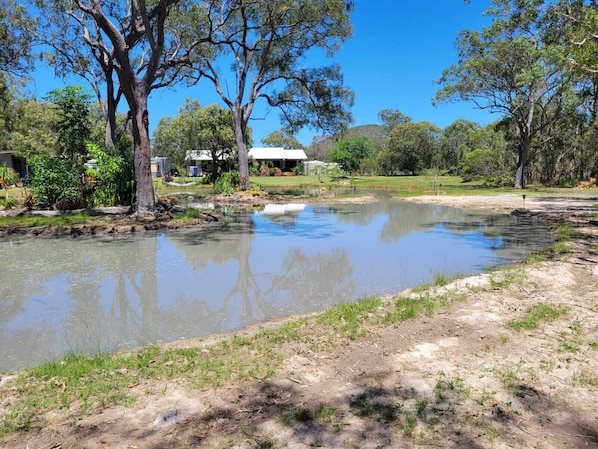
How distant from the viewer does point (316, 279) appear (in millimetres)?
7598

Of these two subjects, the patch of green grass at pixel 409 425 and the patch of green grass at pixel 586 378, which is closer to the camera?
the patch of green grass at pixel 409 425

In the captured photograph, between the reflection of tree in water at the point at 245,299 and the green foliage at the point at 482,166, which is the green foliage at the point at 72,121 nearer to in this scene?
the reflection of tree in water at the point at 245,299

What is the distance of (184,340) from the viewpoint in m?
4.70

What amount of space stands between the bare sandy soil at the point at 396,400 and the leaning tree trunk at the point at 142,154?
11.8m

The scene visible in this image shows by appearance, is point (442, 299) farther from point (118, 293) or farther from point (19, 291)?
point (19, 291)

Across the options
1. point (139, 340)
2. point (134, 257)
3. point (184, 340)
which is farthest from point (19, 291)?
point (184, 340)

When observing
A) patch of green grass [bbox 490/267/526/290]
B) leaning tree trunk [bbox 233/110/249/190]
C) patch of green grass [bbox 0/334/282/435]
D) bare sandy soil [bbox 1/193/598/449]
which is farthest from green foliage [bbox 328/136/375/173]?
patch of green grass [bbox 0/334/282/435]

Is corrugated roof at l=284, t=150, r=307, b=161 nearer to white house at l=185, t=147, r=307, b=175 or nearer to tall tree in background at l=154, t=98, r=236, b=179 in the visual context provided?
white house at l=185, t=147, r=307, b=175

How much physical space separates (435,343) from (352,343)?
2.63ft

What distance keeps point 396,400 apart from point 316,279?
448 centimetres

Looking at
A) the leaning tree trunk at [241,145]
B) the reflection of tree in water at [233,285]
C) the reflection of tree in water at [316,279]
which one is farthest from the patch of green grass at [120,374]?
the leaning tree trunk at [241,145]

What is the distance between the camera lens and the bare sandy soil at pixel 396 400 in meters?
2.69

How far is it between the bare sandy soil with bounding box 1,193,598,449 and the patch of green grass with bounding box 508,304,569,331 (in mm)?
76

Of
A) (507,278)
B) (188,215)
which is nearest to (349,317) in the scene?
(507,278)
